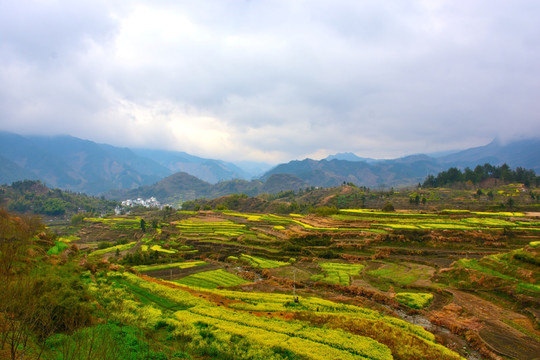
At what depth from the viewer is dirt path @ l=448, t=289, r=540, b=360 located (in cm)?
1962

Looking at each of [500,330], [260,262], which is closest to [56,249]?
[260,262]

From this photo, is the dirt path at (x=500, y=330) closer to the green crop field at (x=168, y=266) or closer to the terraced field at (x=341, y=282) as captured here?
the terraced field at (x=341, y=282)

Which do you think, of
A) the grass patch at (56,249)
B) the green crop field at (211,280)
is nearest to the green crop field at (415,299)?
the green crop field at (211,280)

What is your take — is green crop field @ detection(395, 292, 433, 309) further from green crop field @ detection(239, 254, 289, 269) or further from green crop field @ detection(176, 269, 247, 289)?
green crop field @ detection(176, 269, 247, 289)

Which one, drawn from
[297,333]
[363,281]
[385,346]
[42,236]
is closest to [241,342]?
[297,333]

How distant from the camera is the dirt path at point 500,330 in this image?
19.6 metres

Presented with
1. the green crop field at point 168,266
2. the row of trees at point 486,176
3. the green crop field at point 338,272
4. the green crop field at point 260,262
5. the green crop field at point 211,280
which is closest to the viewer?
the green crop field at point 338,272

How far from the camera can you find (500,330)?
2222cm

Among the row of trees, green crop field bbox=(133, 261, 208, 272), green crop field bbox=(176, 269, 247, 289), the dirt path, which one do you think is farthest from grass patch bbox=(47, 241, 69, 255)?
the row of trees

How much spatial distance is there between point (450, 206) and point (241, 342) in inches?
3295

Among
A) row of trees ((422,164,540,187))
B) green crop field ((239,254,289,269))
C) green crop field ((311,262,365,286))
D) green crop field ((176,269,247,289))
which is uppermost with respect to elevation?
row of trees ((422,164,540,187))

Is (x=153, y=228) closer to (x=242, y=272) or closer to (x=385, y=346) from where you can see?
(x=242, y=272)

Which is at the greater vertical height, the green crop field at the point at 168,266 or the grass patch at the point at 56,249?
the grass patch at the point at 56,249

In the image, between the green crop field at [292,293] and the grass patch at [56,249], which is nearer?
the green crop field at [292,293]
